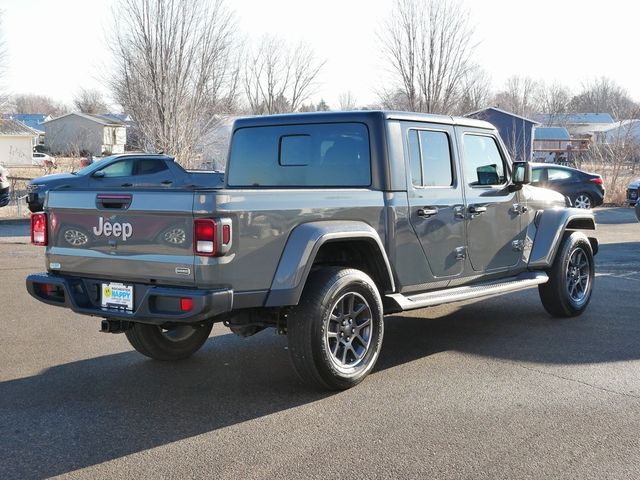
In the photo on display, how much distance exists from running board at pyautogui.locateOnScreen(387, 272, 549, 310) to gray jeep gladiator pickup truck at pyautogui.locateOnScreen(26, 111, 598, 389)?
0.02 metres

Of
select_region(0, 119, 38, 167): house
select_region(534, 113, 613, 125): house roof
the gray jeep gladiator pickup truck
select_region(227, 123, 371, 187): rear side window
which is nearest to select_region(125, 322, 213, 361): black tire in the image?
the gray jeep gladiator pickup truck

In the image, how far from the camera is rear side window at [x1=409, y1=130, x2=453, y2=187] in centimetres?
609

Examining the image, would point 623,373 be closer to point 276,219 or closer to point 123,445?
point 276,219

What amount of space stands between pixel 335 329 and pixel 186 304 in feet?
3.80

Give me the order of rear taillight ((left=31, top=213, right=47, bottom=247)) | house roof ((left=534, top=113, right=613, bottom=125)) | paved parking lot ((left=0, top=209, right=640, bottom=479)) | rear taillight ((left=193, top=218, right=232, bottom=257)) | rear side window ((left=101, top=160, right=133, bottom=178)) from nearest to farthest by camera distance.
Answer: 1. paved parking lot ((left=0, top=209, right=640, bottom=479))
2. rear taillight ((left=193, top=218, right=232, bottom=257))
3. rear taillight ((left=31, top=213, right=47, bottom=247))
4. rear side window ((left=101, top=160, right=133, bottom=178))
5. house roof ((left=534, top=113, right=613, bottom=125))

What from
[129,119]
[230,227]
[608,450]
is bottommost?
[608,450]

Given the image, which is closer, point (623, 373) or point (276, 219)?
point (276, 219)

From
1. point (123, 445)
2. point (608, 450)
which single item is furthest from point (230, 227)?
point (608, 450)

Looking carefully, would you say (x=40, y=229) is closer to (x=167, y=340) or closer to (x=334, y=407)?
(x=167, y=340)

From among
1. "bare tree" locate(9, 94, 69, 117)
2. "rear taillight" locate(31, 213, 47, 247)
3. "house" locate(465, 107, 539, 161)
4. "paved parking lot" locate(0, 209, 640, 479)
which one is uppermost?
"bare tree" locate(9, 94, 69, 117)

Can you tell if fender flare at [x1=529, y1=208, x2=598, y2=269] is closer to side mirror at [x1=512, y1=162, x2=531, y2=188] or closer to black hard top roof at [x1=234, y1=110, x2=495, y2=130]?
side mirror at [x1=512, y1=162, x2=531, y2=188]

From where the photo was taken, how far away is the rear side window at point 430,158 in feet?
20.0

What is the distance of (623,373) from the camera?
5770mm

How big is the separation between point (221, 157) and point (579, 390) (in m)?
26.4
